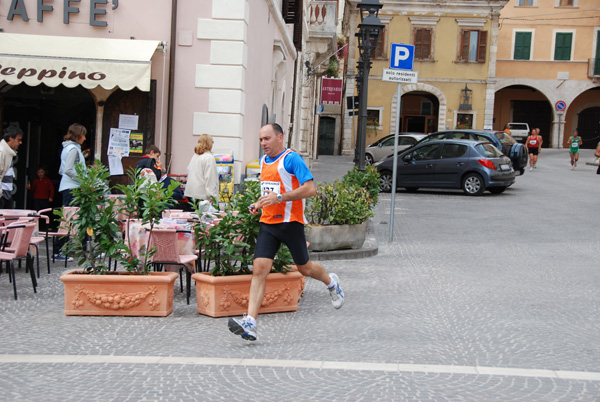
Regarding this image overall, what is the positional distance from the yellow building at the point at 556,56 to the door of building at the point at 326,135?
11.5 metres

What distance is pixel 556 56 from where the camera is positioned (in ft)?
171

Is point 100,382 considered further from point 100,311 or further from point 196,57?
point 196,57

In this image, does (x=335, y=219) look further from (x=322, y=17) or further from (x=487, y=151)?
(x=322, y=17)

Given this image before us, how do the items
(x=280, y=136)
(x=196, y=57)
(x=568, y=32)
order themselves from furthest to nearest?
1. (x=568, y=32)
2. (x=196, y=57)
3. (x=280, y=136)

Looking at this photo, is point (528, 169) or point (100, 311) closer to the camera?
point (100, 311)

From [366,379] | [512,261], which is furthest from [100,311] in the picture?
[512,261]

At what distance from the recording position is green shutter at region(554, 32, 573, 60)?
Answer: 51750 mm

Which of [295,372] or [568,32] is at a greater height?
[568,32]

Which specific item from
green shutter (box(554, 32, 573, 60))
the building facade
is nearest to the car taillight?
the building facade

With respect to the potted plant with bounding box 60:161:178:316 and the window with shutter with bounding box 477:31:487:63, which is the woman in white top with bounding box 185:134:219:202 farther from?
the window with shutter with bounding box 477:31:487:63

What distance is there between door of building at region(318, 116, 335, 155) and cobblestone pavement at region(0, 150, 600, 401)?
37906 mm

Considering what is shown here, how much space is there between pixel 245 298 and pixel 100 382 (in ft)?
7.58

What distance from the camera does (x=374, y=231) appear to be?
1427 centimetres

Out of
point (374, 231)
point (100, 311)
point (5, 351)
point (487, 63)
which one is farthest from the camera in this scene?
point (487, 63)
